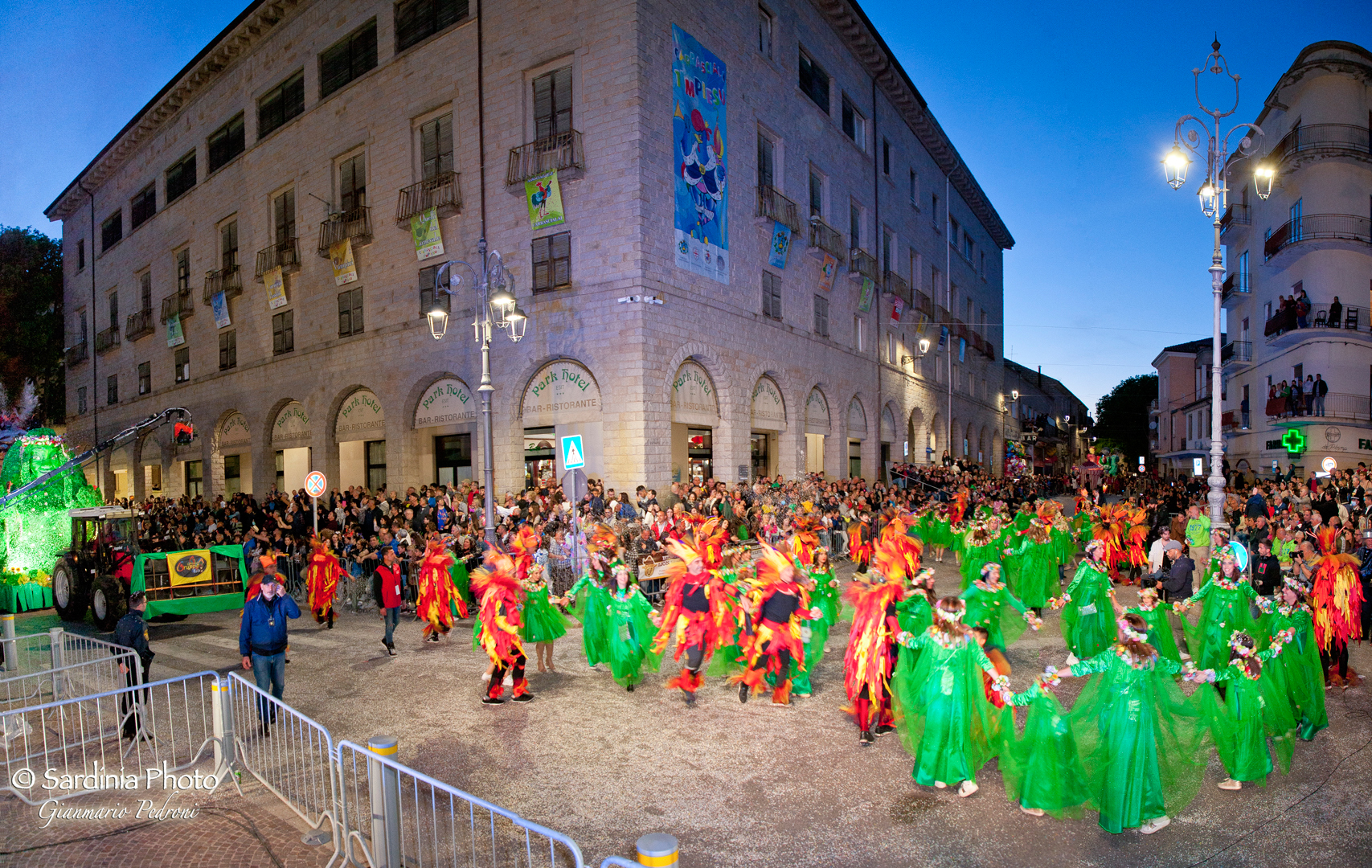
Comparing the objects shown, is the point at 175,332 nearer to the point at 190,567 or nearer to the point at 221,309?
the point at 221,309

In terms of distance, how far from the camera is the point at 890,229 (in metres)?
39.2

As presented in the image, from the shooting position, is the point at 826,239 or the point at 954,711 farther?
the point at 826,239

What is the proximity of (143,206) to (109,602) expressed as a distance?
121ft

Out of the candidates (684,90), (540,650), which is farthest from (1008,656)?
(684,90)

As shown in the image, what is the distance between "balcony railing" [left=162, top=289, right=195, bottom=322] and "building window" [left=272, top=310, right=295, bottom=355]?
321 inches

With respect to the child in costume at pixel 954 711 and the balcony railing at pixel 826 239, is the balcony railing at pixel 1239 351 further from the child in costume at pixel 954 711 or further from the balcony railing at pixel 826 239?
the child in costume at pixel 954 711

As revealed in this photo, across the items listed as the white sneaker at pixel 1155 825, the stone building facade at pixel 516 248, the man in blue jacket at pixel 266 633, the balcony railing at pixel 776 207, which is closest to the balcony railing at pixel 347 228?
the stone building facade at pixel 516 248

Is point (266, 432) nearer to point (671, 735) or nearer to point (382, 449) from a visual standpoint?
point (382, 449)

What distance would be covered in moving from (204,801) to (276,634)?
Answer: 213 centimetres

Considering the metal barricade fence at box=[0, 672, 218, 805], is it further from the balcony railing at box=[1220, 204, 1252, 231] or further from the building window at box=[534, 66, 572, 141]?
the balcony railing at box=[1220, 204, 1252, 231]

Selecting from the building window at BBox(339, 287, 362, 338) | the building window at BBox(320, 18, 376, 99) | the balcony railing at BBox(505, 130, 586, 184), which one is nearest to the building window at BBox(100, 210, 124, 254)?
the building window at BBox(320, 18, 376, 99)

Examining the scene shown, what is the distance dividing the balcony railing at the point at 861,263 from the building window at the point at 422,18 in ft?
58.0

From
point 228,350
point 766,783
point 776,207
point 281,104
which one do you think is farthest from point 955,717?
point 228,350

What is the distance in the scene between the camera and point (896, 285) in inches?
1532
